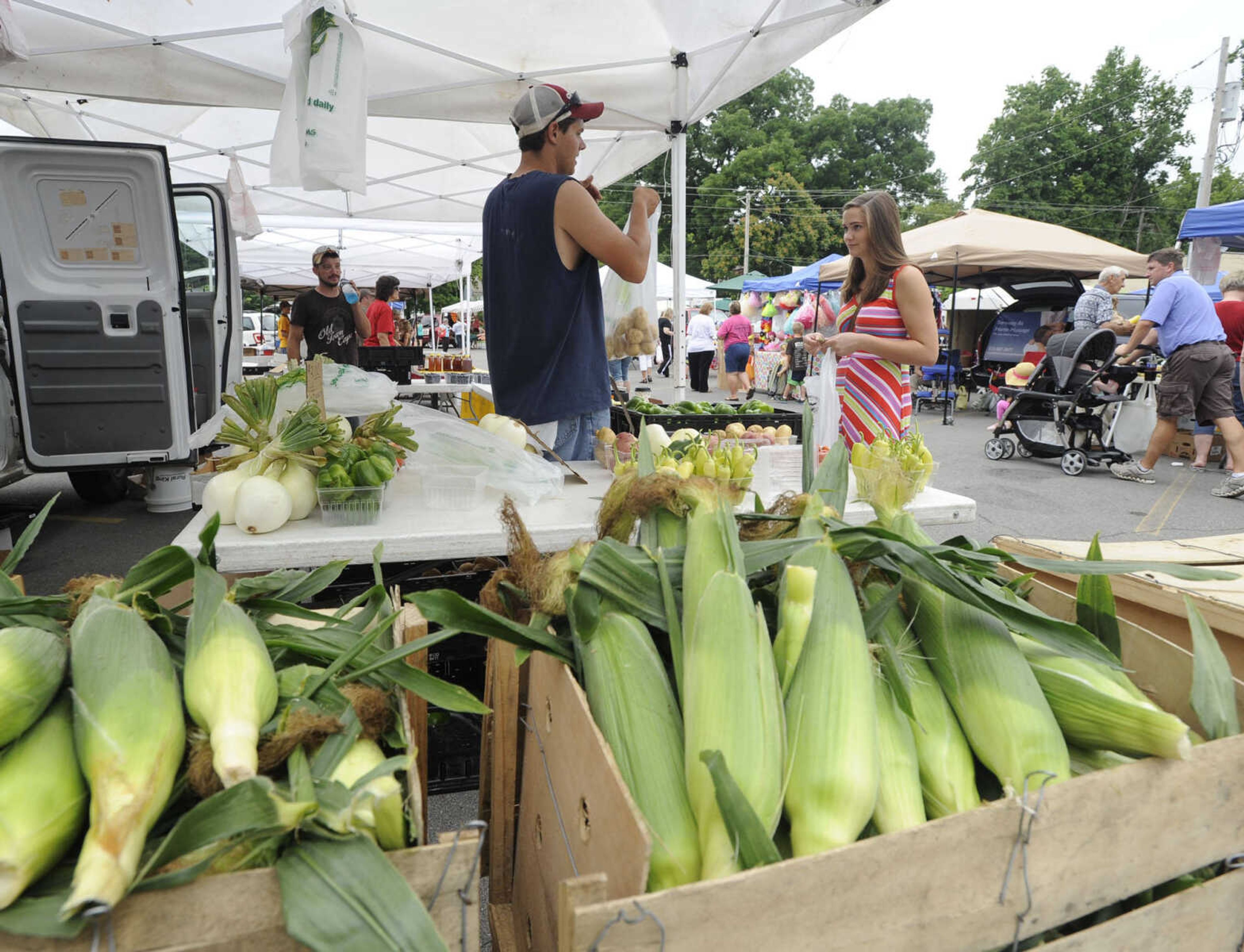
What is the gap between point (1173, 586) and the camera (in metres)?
1.56

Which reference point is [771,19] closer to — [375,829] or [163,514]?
[375,829]

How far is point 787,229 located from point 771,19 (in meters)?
33.6

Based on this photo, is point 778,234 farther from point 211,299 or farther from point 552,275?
point 552,275

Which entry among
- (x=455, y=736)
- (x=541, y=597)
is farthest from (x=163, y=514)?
(x=541, y=597)

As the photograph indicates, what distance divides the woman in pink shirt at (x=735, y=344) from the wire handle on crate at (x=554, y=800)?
1324cm

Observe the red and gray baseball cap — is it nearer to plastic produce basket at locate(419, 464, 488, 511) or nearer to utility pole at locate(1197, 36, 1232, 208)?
plastic produce basket at locate(419, 464, 488, 511)

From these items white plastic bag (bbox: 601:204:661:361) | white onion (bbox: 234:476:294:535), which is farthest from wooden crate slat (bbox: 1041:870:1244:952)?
white plastic bag (bbox: 601:204:661:361)

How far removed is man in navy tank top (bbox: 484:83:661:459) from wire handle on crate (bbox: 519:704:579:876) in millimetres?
1567

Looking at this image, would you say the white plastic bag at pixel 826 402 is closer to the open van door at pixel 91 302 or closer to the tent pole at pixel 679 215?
the tent pole at pixel 679 215

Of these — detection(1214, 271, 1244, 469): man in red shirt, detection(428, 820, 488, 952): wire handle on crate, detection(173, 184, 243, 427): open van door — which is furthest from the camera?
detection(1214, 271, 1244, 469): man in red shirt

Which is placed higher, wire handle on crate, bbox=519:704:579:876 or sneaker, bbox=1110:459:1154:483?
wire handle on crate, bbox=519:704:579:876

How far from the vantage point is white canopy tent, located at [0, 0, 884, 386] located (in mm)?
4387

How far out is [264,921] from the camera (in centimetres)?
72

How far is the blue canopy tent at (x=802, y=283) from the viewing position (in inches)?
578
